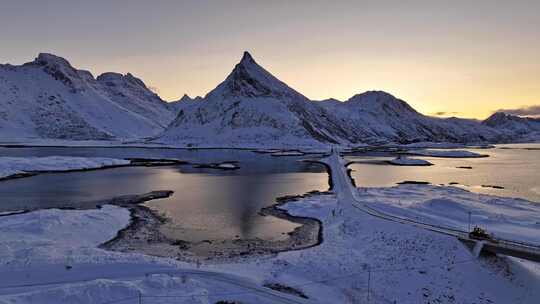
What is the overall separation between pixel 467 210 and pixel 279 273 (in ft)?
97.8

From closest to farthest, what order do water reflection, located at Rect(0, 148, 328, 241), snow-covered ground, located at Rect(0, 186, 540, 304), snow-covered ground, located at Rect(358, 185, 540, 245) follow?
snow-covered ground, located at Rect(0, 186, 540, 304) < snow-covered ground, located at Rect(358, 185, 540, 245) < water reflection, located at Rect(0, 148, 328, 241)

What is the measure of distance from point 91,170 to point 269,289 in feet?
282

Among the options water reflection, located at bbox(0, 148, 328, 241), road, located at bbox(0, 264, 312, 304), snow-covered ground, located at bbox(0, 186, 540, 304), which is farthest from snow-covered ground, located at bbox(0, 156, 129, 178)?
road, located at bbox(0, 264, 312, 304)

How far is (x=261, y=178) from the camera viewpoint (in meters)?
91.8

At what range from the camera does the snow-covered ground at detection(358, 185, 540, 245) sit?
4333cm

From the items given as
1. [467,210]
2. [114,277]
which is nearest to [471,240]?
[467,210]

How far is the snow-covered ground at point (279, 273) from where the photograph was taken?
1055 inches

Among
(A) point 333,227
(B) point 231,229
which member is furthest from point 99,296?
(A) point 333,227

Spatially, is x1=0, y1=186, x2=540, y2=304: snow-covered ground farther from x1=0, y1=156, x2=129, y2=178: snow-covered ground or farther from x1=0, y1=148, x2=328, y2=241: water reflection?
x1=0, y1=156, x2=129, y2=178: snow-covered ground

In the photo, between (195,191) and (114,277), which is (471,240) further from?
(195,191)

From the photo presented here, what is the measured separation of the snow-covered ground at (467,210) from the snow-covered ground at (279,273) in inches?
254

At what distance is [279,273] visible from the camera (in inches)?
1243

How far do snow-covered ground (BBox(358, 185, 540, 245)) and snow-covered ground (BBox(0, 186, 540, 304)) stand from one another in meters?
6.45

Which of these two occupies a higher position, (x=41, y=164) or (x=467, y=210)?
(x=41, y=164)
